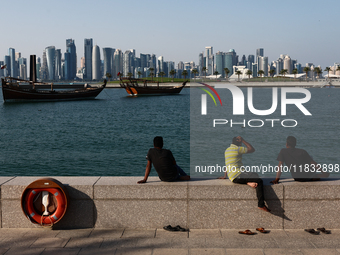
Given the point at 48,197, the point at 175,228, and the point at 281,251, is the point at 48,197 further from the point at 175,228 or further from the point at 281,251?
the point at 281,251

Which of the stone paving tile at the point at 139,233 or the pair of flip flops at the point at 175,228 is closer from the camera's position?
the stone paving tile at the point at 139,233

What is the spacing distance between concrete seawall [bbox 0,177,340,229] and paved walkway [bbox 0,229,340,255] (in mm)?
149

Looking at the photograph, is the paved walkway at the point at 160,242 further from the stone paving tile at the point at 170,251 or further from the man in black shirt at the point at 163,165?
the man in black shirt at the point at 163,165

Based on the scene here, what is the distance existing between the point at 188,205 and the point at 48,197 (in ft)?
7.00

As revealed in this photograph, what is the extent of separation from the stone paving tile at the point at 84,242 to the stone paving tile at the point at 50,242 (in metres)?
0.10

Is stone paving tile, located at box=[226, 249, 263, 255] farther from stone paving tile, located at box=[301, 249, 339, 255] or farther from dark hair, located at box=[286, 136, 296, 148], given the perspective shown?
dark hair, located at box=[286, 136, 296, 148]

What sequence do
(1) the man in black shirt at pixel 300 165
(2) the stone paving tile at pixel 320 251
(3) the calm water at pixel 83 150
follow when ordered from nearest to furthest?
(2) the stone paving tile at pixel 320 251 < (1) the man in black shirt at pixel 300 165 < (3) the calm water at pixel 83 150

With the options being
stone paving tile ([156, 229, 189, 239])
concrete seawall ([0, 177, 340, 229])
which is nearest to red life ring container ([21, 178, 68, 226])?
concrete seawall ([0, 177, 340, 229])

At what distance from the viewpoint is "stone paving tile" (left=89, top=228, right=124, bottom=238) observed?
5.65m

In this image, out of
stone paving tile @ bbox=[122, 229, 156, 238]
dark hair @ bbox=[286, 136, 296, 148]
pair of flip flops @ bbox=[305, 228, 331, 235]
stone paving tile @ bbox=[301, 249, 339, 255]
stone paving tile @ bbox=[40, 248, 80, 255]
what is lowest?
stone paving tile @ bbox=[122, 229, 156, 238]

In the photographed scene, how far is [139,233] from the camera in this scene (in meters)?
5.74

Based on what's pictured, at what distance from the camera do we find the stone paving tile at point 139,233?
5.61 meters

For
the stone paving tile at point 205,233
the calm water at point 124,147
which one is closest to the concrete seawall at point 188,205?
the stone paving tile at point 205,233

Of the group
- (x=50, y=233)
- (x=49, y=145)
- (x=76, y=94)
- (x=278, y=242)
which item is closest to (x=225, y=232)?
(x=278, y=242)
